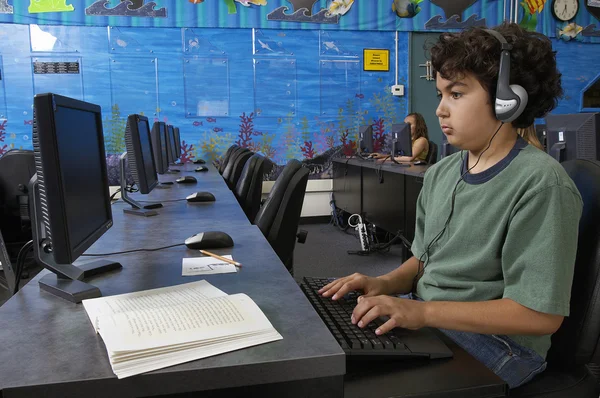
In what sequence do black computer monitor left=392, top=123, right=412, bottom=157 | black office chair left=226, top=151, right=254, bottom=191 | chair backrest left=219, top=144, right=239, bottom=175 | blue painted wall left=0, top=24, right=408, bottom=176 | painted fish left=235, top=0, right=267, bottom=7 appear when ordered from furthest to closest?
painted fish left=235, top=0, right=267, bottom=7 < blue painted wall left=0, top=24, right=408, bottom=176 < chair backrest left=219, top=144, right=239, bottom=175 < black computer monitor left=392, top=123, right=412, bottom=157 < black office chair left=226, top=151, right=254, bottom=191

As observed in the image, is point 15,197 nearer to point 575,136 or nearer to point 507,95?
point 507,95

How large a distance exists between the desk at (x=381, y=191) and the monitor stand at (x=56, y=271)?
107 inches

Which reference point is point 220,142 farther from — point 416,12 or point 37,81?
point 416,12

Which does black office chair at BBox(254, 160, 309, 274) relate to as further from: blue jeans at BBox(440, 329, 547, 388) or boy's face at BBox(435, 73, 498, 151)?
blue jeans at BBox(440, 329, 547, 388)

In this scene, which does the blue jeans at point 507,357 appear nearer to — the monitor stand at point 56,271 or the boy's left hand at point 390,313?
the boy's left hand at point 390,313

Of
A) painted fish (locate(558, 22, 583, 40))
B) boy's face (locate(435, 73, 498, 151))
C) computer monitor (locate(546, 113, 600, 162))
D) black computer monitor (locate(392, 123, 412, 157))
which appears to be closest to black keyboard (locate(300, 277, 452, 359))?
boy's face (locate(435, 73, 498, 151))

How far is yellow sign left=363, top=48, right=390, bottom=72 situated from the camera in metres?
5.70

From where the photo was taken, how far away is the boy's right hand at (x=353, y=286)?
1109 mm

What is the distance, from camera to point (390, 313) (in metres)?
0.93

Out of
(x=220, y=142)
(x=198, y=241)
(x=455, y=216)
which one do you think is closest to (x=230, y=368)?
(x=455, y=216)

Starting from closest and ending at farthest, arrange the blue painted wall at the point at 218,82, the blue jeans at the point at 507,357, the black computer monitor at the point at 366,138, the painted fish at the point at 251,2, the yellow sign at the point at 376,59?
the blue jeans at the point at 507,357, the blue painted wall at the point at 218,82, the black computer monitor at the point at 366,138, the painted fish at the point at 251,2, the yellow sign at the point at 376,59

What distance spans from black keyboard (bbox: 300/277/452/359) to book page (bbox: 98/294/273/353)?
0.17 metres

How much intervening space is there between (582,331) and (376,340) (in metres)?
0.43

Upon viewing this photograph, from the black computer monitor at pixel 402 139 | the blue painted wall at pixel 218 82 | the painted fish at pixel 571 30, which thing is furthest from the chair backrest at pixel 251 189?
the painted fish at pixel 571 30
